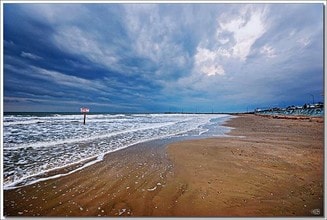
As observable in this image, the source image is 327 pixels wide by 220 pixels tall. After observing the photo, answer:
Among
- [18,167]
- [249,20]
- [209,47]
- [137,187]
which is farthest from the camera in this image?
[209,47]

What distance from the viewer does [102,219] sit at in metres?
2.00

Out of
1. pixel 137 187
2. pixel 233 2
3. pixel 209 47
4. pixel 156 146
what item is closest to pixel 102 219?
pixel 137 187

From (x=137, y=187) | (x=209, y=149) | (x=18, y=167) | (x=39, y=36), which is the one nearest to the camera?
(x=137, y=187)

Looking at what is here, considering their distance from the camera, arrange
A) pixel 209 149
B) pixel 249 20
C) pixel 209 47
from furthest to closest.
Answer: pixel 209 149
pixel 209 47
pixel 249 20

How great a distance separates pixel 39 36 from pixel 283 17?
4.22m

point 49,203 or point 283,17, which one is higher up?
point 283,17

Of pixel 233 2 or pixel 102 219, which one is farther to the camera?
pixel 233 2

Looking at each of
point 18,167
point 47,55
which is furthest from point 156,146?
point 47,55

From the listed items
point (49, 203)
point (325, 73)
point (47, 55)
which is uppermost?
point (47, 55)

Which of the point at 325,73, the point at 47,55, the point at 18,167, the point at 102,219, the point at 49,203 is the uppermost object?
the point at 47,55

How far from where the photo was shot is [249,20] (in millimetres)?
3295

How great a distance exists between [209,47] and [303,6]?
1621 mm

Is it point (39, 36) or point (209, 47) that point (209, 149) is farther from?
point (39, 36)

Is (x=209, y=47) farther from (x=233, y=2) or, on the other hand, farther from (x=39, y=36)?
(x=39, y=36)
